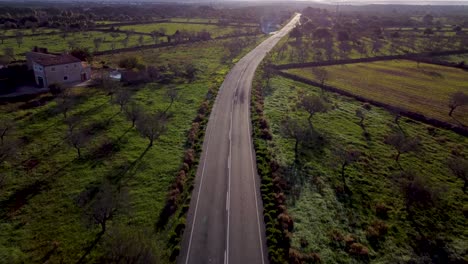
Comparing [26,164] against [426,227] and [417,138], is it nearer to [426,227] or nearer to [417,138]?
[426,227]

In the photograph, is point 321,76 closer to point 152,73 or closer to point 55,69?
point 152,73

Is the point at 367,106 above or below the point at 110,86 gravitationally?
below

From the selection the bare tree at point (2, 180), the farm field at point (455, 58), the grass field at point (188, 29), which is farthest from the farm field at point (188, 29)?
the bare tree at point (2, 180)

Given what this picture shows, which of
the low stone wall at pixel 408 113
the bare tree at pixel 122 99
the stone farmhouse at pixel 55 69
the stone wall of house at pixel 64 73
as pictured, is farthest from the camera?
the stone wall of house at pixel 64 73

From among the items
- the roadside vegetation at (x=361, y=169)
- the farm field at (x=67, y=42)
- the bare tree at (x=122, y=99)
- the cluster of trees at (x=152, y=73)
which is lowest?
the roadside vegetation at (x=361, y=169)

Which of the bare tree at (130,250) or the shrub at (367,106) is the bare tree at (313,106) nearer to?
the shrub at (367,106)

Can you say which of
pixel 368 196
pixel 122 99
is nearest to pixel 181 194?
pixel 368 196

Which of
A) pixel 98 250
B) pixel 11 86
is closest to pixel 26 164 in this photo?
pixel 98 250
